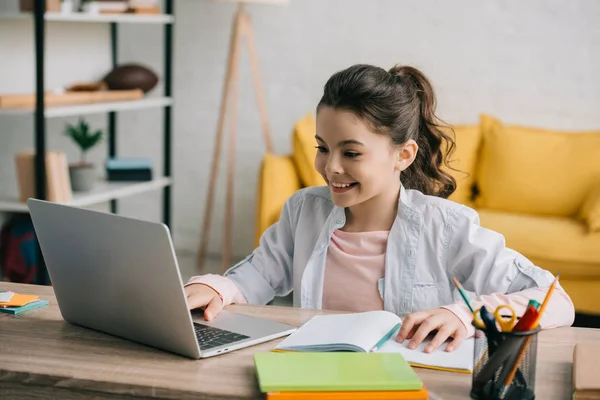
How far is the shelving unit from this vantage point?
10.6 ft

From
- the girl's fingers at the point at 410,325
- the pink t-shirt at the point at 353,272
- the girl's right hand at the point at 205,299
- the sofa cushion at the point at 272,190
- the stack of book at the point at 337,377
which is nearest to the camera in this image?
the stack of book at the point at 337,377

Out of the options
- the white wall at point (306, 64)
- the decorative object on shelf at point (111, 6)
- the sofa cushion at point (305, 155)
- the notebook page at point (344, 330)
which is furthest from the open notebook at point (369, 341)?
the decorative object on shelf at point (111, 6)

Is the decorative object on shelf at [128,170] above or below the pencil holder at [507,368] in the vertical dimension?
below

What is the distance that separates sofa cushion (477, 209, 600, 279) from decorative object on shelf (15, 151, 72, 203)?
5.60ft

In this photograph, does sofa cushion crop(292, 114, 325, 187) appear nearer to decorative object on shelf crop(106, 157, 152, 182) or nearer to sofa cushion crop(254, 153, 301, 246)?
sofa cushion crop(254, 153, 301, 246)

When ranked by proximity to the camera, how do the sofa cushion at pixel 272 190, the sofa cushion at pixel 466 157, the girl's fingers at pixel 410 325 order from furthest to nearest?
1. the sofa cushion at pixel 466 157
2. the sofa cushion at pixel 272 190
3. the girl's fingers at pixel 410 325

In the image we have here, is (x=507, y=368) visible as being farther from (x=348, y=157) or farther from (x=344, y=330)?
(x=348, y=157)

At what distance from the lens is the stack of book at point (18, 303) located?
4.86 ft

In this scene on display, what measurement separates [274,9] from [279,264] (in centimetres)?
Result: 282

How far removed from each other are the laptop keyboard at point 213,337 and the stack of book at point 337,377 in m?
0.12

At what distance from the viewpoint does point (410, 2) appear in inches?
166

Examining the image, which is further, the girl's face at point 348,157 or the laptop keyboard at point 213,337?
the girl's face at point 348,157

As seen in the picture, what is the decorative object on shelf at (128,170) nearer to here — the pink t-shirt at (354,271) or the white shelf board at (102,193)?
the white shelf board at (102,193)

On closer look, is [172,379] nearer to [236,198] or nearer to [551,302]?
[551,302]
